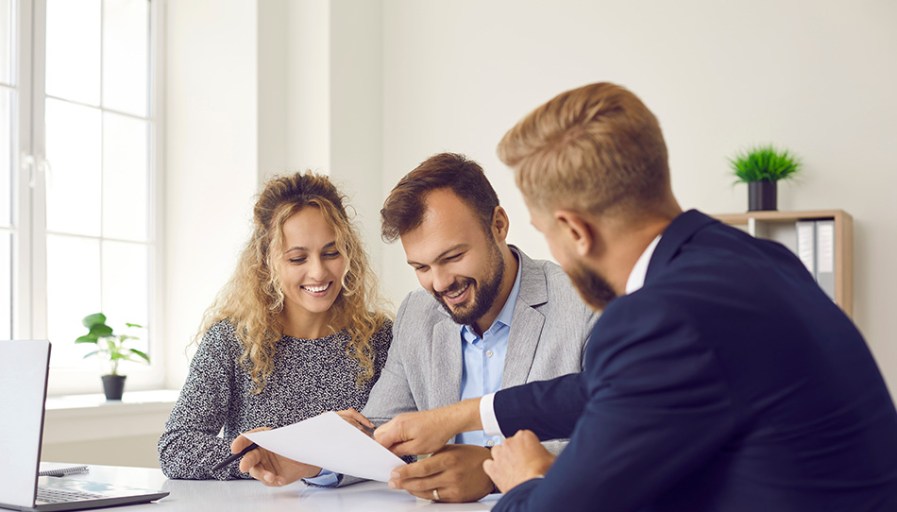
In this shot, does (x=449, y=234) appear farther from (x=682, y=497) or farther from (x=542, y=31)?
(x=542, y=31)

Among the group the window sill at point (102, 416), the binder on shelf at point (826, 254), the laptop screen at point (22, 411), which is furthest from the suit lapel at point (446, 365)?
the binder on shelf at point (826, 254)

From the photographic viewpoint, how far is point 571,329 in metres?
2.19

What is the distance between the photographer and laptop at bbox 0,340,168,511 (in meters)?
1.67

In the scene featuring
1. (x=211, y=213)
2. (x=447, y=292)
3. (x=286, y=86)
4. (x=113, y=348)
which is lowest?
(x=113, y=348)

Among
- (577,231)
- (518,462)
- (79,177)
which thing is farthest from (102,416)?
(577,231)

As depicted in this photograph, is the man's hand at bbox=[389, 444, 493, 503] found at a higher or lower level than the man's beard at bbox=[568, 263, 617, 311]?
lower

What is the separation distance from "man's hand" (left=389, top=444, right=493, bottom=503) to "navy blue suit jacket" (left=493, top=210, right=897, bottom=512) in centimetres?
70

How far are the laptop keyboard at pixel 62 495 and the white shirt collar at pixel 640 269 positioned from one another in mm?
1129

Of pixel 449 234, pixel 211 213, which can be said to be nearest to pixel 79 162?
pixel 211 213

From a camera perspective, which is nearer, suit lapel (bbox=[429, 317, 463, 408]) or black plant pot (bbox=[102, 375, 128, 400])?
suit lapel (bbox=[429, 317, 463, 408])

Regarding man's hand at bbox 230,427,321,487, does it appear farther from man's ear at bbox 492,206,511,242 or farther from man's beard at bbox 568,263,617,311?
man's beard at bbox 568,263,617,311

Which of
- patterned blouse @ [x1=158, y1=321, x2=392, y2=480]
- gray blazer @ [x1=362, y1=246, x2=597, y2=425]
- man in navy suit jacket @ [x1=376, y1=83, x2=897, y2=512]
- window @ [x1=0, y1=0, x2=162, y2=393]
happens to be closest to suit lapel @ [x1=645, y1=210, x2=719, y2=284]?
man in navy suit jacket @ [x1=376, y1=83, x2=897, y2=512]

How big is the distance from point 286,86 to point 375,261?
0.92 meters

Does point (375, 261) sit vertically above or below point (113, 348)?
above
